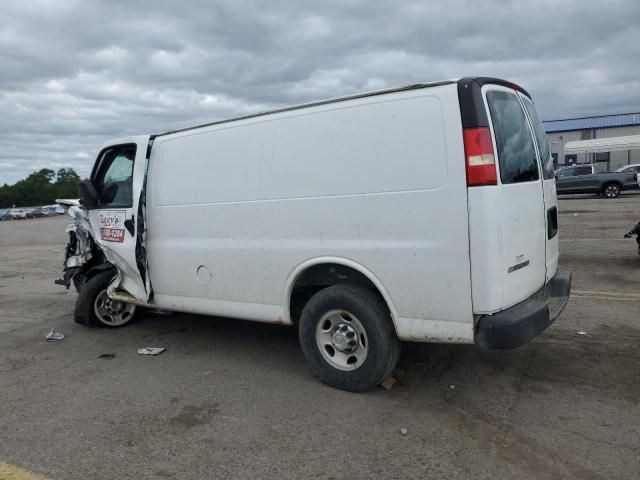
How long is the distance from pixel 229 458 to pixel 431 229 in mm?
1952

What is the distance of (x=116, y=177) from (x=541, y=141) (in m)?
4.32

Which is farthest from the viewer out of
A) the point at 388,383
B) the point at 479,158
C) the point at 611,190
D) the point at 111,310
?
the point at 611,190

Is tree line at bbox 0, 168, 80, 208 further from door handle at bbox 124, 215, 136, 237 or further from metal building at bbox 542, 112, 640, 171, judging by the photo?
door handle at bbox 124, 215, 136, 237

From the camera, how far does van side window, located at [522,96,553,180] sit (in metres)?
4.10

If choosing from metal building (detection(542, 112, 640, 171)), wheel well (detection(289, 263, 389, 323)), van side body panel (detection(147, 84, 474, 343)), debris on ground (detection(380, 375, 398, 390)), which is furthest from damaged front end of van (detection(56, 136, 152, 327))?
metal building (detection(542, 112, 640, 171))

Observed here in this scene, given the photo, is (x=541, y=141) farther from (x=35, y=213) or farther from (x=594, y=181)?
(x=35, y=213)

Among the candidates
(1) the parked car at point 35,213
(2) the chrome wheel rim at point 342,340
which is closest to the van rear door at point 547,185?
(2) the chrome wheel rim at point 342,340

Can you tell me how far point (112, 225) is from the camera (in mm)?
5660

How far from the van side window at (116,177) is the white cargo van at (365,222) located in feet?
0.88

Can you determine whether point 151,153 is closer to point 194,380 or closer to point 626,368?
point 194,380

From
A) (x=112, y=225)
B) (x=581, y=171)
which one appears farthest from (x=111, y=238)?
(x=581, y=171)

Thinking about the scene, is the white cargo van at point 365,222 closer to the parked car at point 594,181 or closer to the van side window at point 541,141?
the van side window at point 541,141

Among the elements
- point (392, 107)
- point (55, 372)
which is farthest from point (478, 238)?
point (55, 372)

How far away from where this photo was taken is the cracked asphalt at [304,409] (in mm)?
3096
